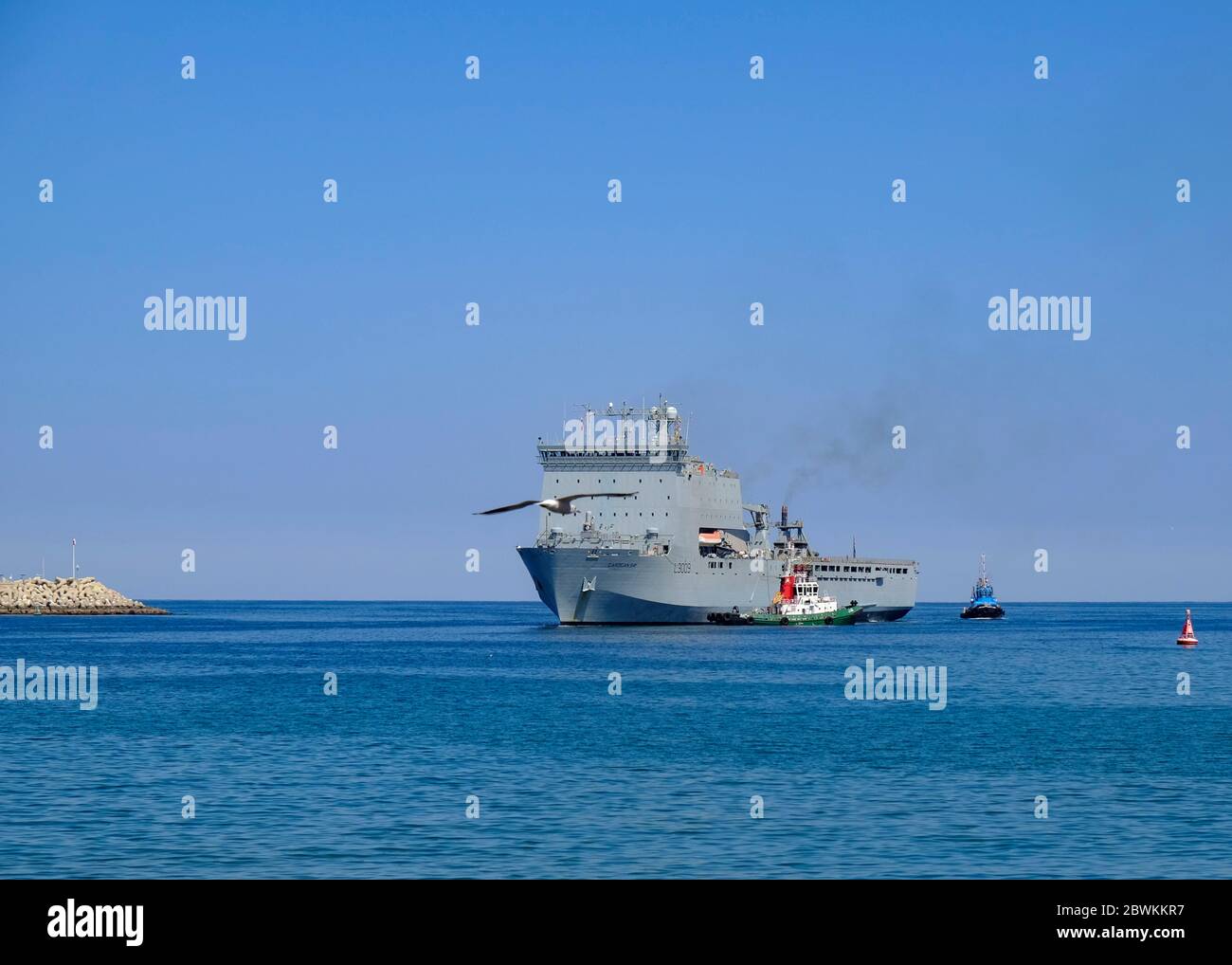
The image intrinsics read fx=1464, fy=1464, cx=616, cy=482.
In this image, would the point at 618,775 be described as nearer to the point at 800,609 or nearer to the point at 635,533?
the point at 635,533

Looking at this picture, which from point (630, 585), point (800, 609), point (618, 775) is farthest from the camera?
point (800, 609)

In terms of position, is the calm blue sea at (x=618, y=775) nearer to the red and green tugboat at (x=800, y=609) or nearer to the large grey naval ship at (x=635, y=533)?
the large grey naval ship at (x=635, y=533)

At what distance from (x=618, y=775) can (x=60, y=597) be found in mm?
156854

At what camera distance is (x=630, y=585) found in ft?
311

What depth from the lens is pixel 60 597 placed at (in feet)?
573

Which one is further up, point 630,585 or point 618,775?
point 630,585

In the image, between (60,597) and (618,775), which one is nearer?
(618,775)

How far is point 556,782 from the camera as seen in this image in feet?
104

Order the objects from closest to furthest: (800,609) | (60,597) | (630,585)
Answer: (630,585), (800,609), (60,597)

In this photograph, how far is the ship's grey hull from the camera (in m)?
93.8

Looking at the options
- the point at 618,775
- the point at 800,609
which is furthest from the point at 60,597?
the point at 618,775
